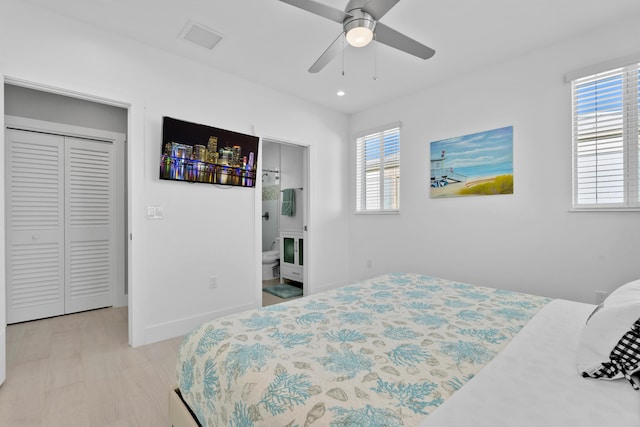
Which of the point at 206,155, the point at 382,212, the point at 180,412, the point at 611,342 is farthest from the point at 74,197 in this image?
the point at 611,342

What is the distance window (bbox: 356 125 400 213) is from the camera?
394cm

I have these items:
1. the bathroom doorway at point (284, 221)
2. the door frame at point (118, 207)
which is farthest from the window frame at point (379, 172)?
the door frame at point (118, 207)

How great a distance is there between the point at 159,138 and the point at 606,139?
12.5 ft

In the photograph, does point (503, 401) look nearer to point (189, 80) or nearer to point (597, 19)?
point (597, 19)

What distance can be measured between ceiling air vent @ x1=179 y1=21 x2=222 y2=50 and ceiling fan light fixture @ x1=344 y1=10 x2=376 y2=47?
1294mm

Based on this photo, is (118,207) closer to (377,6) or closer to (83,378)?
(83,378)

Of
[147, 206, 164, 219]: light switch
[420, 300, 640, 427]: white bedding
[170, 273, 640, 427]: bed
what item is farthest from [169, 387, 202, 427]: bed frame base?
[147, 206, 164, 219]: light switch

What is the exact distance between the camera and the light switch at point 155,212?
269cm

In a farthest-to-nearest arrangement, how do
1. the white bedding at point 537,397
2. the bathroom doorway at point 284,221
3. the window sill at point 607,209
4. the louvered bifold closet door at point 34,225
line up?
the bathroom doorway at point 284,221, the louvered bifold closet door at point 34,225, the window sill at point 607,209, the white bedding at point 537,397

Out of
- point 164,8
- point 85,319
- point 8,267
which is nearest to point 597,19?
point 164,8

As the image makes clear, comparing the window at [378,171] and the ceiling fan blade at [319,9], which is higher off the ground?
the ceiling fan blade at [319,9]

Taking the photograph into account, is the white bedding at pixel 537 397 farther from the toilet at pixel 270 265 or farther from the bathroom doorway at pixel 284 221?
the toilet at pixel 270 265

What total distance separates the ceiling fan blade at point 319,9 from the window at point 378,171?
2255 millimetres

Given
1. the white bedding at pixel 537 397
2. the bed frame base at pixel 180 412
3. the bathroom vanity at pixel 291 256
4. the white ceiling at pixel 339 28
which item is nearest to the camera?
the white bedding at pixel 537 397
